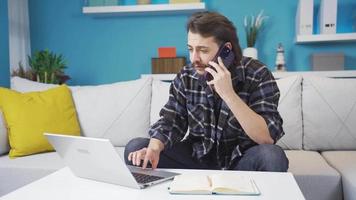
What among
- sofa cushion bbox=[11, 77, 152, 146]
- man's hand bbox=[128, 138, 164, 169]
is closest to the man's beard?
man's hand bbox=[128, 138, 164, 169]

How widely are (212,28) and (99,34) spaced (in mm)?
1835

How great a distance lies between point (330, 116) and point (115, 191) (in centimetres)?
134

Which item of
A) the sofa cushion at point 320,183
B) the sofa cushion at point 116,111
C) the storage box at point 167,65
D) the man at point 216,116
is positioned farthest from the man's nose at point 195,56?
the storage box at point 167,65

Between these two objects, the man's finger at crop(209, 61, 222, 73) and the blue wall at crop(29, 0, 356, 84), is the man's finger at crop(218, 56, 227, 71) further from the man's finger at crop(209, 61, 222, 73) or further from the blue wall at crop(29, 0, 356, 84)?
the blue wall at crop(29, 0, 356, 84)

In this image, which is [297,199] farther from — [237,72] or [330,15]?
[330,15]

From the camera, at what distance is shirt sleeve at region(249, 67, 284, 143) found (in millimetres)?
1270

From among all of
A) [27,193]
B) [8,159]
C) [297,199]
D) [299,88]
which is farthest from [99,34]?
[297,199]

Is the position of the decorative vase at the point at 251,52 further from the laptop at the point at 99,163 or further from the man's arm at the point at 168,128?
the laptop at the point at 99,163

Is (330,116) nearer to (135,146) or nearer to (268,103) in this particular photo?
(268,103)

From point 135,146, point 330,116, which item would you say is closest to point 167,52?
point 330,116

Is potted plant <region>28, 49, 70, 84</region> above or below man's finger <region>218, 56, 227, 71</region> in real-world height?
below

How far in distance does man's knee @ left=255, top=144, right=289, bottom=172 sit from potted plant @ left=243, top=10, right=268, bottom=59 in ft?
4.94

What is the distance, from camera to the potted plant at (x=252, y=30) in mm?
2594

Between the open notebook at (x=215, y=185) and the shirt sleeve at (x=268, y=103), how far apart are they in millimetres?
345
